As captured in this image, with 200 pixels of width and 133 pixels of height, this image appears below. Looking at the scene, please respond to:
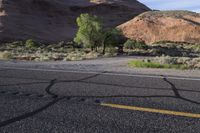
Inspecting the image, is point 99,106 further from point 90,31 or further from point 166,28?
point 166,28

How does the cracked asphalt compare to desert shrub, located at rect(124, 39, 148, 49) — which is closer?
the cracked asphalt

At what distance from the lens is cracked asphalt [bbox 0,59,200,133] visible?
4.65m

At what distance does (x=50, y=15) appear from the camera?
9119 centimetres

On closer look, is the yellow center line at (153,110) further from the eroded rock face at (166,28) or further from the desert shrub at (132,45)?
the eroded rock face at (166,28)

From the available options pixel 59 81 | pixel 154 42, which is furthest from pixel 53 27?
pixel 59 81

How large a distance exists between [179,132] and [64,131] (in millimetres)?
1383

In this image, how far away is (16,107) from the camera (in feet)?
18.9

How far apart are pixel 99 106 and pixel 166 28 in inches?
2653

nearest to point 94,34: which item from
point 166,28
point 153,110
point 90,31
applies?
point 90,31

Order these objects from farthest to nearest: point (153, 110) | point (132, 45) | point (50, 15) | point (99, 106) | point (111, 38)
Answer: point (50, 15), point (132, 45), point (111, 38), point (99, 106), point (153, 110)

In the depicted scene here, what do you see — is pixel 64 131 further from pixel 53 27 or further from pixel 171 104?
pixel 53 27

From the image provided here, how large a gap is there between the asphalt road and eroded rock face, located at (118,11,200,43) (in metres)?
62.8

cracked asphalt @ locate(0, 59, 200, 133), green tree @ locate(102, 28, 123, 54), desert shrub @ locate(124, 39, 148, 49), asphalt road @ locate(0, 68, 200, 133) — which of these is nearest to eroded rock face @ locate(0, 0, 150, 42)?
desert shrub @ locate(124, 39, 148, 49)

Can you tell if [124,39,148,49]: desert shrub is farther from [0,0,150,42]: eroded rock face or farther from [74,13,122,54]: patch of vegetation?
[0,0,150,42]: eroded rock face
